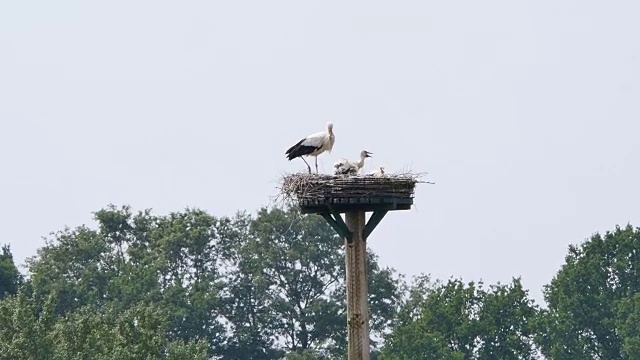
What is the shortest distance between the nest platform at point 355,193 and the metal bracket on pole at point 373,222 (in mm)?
84

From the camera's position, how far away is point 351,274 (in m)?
34.4

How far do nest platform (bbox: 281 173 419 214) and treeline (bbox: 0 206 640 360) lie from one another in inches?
1837

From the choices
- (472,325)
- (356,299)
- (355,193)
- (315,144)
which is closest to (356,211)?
(355,193)

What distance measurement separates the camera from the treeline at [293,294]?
295ft

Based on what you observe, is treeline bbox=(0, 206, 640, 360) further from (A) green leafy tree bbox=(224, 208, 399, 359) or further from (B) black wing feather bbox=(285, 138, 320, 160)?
(B) black wing feather bbox=(285, 138, 320, 160)

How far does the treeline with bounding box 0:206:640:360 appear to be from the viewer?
89.9 m

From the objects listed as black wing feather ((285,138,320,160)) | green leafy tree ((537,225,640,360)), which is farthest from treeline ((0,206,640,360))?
black wing feather ((285,138,320,160))

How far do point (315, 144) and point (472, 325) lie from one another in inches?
2046

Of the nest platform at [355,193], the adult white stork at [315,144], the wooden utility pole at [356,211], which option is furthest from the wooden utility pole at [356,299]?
the adult white stork at [315,144]

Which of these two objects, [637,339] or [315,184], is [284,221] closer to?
[637,339]

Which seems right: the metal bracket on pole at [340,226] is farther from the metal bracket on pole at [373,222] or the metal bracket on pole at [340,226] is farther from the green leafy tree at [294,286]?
the green leafy tree at [294,286]

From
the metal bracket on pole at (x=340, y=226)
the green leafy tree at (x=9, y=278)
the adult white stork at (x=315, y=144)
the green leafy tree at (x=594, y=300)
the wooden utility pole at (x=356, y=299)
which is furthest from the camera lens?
the green leafy tree at (x=9, y=278)

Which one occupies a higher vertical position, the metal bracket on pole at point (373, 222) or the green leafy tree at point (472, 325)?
the green leafy tree at point (472, 325)

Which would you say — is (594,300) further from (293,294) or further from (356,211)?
(356,211)
